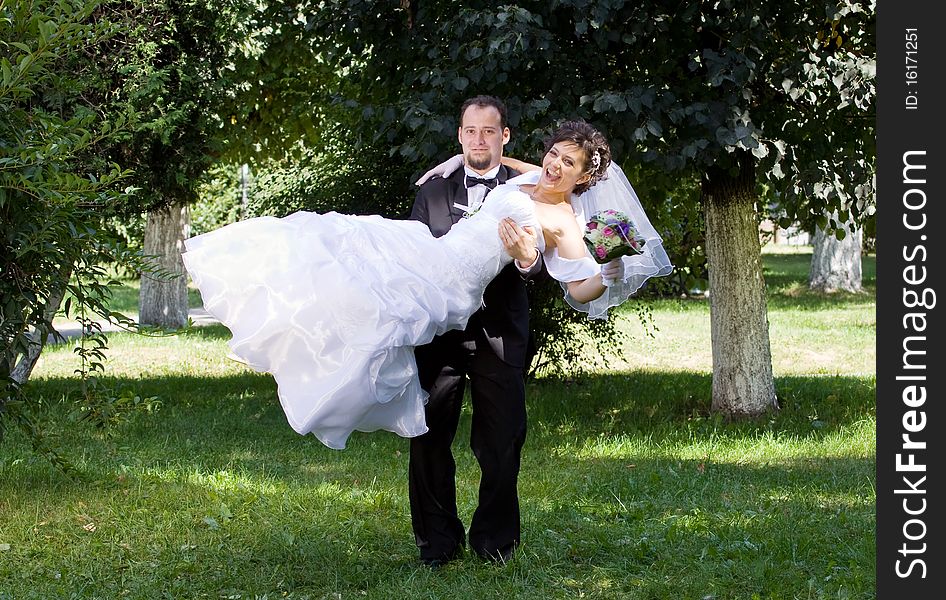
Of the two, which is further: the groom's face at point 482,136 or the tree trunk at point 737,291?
the tree trunk at point 737,291

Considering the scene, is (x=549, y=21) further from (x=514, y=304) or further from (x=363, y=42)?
(x=514, y=304)

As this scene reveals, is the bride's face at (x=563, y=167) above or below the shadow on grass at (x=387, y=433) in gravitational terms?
above

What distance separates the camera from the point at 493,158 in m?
5.13

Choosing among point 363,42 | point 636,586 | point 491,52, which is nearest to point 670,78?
point 491,52

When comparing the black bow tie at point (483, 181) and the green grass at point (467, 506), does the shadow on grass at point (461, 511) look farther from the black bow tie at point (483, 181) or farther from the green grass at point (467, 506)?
the black bow tie at point (483, 181)

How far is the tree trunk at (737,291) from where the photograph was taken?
920 centimetres

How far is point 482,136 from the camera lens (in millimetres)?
5062

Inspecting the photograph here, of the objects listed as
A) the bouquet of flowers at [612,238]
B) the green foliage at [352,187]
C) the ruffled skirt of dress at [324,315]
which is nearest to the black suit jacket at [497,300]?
the ruffled skirt of dress at [324,315]

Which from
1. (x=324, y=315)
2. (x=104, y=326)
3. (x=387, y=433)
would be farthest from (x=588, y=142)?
(x=104, y=326)

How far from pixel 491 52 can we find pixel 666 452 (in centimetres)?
309

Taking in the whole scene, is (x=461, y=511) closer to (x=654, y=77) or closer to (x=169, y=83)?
(x=654, y=77)

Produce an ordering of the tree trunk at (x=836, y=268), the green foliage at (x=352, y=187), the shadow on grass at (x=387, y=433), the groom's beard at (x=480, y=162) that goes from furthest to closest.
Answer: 1. the tree trunk at (x=836, y=268)
2. the green foliage at (x=352, y=187)
3. the shadow on grass at (x=387, y=433)
4. the groom's beard at (x=480, y=162)

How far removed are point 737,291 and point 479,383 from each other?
464 centimetres

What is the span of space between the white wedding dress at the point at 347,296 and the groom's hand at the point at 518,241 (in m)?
0.09
